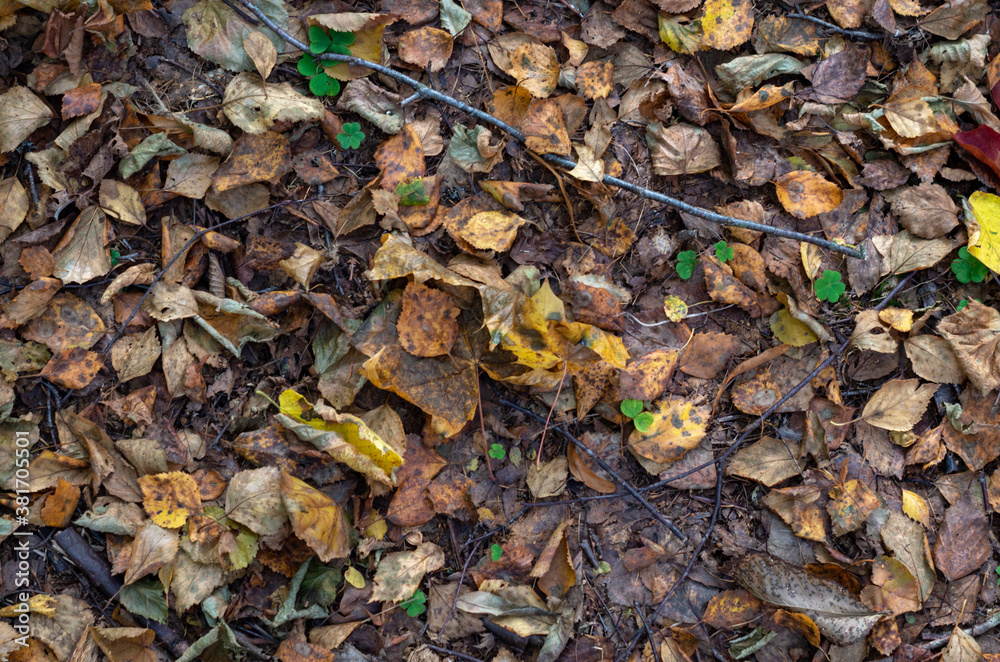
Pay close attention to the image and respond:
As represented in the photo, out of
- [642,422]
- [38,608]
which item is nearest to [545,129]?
[642,422]

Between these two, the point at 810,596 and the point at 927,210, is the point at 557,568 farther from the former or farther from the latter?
the point at 927,210

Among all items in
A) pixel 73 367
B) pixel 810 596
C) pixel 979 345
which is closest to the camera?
pixel 73 367

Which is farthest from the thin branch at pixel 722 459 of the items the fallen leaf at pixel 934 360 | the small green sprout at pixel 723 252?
the small green sprout at pixel 723 252

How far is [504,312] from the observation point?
222 centimetres

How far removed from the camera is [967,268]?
8.46 ft

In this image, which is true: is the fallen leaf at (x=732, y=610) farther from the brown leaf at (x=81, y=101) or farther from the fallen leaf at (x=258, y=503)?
the brown leaf at (x=81, y=101)

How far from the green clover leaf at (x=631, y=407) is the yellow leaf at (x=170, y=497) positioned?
5.68 feet

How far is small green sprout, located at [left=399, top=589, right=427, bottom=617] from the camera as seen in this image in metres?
2.34

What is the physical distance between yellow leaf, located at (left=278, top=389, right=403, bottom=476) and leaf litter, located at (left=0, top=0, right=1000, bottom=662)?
1 cm

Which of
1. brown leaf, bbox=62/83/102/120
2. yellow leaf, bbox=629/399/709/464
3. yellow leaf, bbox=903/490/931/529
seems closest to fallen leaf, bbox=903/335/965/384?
yellow leaf, bbox=903/490/931/529

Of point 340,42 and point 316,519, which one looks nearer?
point 316,519

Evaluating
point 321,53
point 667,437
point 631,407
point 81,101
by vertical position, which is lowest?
point 667,437

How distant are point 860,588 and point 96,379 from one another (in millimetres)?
3210

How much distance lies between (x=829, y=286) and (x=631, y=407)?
40.7 inches
